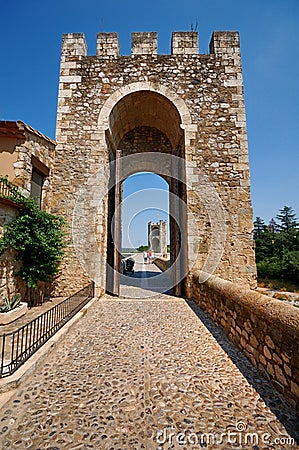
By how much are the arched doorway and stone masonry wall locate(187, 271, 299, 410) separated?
3220 millimetres

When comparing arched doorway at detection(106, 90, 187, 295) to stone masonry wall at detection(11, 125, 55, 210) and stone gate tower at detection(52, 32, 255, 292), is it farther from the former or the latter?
stone masonry wall at detection(11, 125, 55, 210)

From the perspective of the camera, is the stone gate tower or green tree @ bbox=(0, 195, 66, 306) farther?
the stone gate tower

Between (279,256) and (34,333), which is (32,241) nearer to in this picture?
(34,333)

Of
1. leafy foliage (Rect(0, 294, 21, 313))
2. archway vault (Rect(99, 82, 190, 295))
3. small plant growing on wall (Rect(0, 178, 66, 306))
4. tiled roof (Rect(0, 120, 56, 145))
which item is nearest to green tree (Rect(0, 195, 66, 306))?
small plant growing on wall (Rect(0, 178, 66, 306))

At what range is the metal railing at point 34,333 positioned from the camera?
8.16 ft

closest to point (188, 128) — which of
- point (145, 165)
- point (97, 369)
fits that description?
point (145, 165)

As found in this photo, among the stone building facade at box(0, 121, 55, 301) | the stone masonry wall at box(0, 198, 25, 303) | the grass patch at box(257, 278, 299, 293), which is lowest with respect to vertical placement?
the grass patch at box(257, 278, 299, 293)

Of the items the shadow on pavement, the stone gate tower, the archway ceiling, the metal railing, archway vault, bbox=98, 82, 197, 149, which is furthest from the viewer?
the archway ceiling

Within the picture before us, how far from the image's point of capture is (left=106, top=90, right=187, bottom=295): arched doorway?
7176 mm

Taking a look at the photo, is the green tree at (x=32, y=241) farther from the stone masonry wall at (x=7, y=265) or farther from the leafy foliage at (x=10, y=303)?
the leafy foliage at (x=10, y=303)

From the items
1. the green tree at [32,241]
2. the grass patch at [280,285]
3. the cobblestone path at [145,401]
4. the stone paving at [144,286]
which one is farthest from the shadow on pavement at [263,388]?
the grass patch at [280,285]

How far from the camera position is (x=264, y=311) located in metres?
2.54

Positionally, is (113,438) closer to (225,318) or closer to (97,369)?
(97,369)

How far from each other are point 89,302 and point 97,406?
3.76 meters
